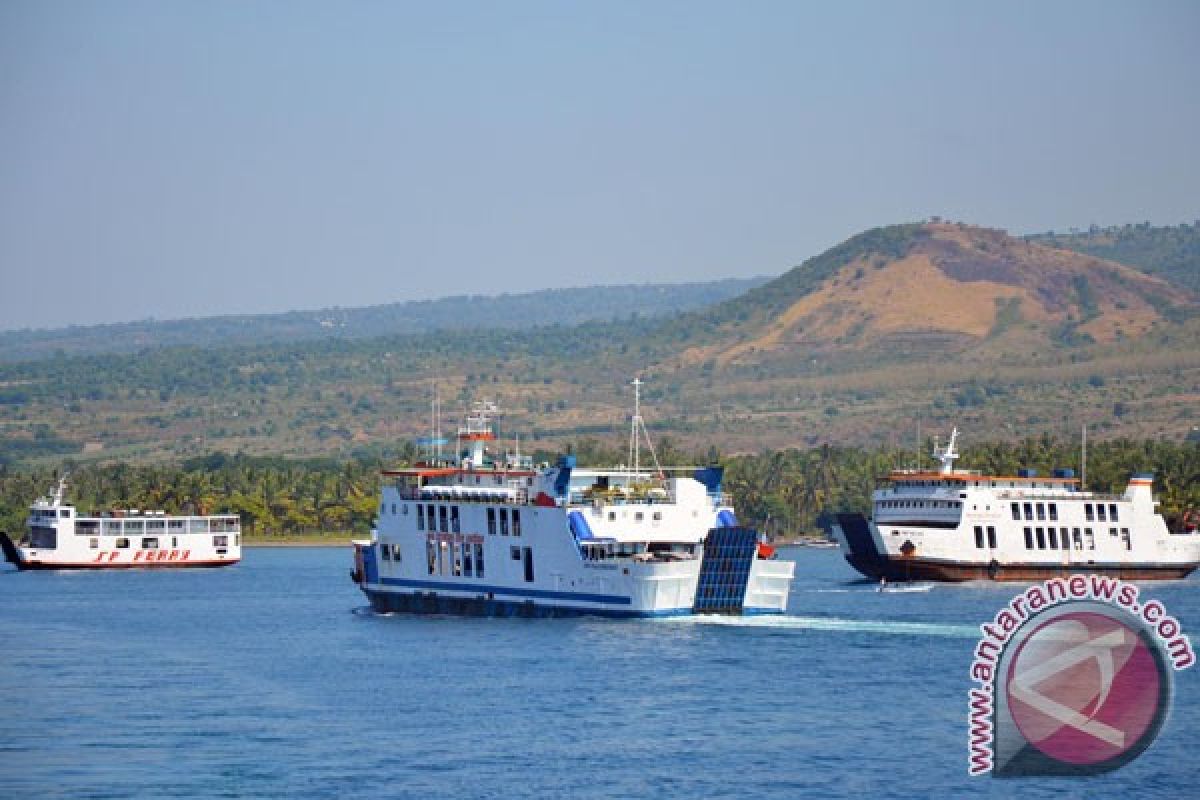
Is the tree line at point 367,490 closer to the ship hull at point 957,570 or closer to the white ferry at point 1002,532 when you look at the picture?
the white ferry at point 1002,532

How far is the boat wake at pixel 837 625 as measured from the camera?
236 ft

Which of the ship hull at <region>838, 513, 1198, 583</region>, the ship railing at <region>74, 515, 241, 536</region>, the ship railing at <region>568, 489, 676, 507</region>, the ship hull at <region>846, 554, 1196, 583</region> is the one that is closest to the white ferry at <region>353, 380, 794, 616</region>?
the ship railing at <region>568, 489, 676, 507</region>

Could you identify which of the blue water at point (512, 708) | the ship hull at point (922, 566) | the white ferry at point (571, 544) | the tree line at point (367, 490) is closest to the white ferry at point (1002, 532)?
the ship hull at point (922, 566)

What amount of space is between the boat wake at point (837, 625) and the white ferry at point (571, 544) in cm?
71

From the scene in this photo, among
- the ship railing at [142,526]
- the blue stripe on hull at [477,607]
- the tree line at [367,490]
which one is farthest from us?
the tree line at [367,490]

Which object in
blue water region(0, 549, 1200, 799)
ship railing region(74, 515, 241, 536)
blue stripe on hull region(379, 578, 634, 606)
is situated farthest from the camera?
ship railing region(74, 515, 241, 536)

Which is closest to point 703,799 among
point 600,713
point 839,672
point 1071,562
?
point 600,713

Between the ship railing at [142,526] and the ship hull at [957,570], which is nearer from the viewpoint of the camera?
the ship hull at [957,570]

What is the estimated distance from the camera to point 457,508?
264ft

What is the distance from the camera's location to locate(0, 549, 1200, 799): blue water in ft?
153

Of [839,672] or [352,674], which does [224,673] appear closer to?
[352,674]

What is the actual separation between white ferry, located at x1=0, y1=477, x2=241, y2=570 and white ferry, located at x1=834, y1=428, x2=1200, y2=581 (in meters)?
41.0

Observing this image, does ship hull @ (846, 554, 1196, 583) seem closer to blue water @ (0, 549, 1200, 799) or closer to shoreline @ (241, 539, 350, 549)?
blue water @ (0, 549, 1200, 799)

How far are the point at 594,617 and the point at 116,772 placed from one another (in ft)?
93.0
